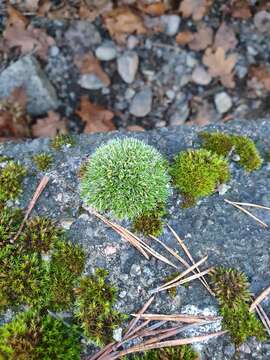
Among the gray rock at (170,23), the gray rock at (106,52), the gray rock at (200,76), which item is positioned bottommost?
the gray rock at (200,76)

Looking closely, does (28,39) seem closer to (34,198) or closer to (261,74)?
(34,198)

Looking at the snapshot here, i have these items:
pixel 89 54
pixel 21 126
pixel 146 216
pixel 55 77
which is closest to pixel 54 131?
pixel 21 126

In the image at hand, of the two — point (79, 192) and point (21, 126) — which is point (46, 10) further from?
Answer: point (79, 192)

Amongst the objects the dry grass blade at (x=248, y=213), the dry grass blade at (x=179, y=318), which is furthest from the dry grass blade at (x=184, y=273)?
the dry grass blade at (x=248, y=213)

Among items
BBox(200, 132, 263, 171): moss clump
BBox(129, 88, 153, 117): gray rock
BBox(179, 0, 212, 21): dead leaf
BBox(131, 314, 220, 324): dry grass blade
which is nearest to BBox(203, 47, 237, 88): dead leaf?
BBox(179, 0, 212, 21): dead leaf

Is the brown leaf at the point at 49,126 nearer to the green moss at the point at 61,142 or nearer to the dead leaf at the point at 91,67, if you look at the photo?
the dead leaf at the point at 91,67

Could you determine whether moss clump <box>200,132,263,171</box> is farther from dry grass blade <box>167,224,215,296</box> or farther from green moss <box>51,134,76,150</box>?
green moss <box>51,134,76,150</box>
